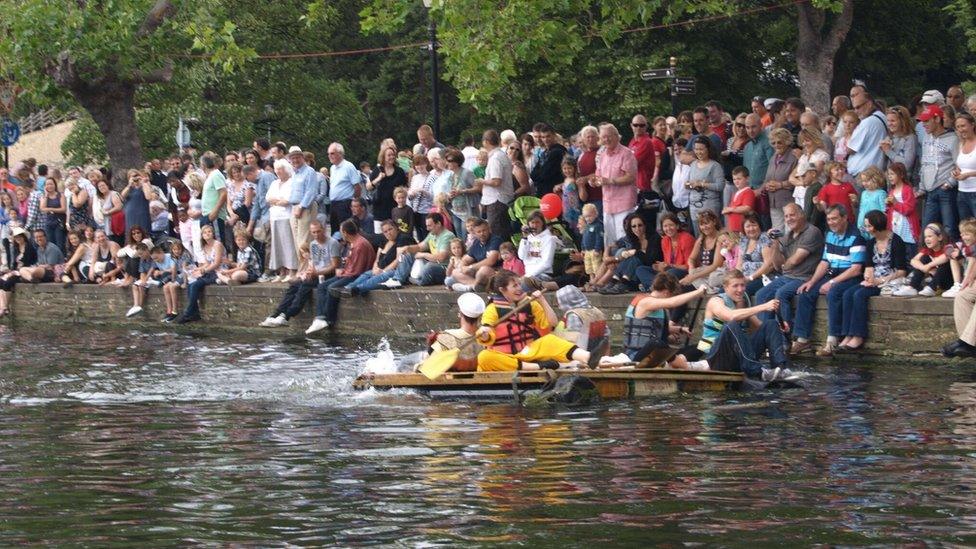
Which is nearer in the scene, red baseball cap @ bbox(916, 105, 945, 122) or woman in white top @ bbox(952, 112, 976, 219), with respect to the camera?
woman in white top @ bbox(952, 112, 976, 219)

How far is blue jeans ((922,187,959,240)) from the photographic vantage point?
731 inches

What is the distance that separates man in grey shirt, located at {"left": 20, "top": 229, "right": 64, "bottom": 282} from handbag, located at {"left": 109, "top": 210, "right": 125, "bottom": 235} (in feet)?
5.74

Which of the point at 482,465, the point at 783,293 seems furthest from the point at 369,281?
the point at 482,465

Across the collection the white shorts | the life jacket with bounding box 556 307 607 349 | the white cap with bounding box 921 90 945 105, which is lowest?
the life jacket with bounding box 556 307 607 349

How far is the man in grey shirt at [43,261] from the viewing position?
29938 mm

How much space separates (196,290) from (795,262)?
35.1ft

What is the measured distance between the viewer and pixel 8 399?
17.8 metres

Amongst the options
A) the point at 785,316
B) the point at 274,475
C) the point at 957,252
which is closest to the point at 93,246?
the point at 785,316

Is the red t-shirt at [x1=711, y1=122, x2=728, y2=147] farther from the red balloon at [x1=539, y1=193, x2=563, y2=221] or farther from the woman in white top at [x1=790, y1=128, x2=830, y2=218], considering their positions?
the woman in white top at [x1=790, y1=128, x2=830, y2=218]

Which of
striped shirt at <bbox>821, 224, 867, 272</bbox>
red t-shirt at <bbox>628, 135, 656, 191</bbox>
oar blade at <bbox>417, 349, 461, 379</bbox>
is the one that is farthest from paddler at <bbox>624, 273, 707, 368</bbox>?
red t-shirt at <bbox>628, 135, 656, 191</bbox>

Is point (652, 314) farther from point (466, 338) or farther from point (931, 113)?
point (931, 113)

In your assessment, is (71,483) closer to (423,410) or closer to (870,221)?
(423,410)

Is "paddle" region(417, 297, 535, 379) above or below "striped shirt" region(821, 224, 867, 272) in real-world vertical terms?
below

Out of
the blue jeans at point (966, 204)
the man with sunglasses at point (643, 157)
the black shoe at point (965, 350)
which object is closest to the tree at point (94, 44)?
the man with sunglasses at point (643, 157)
